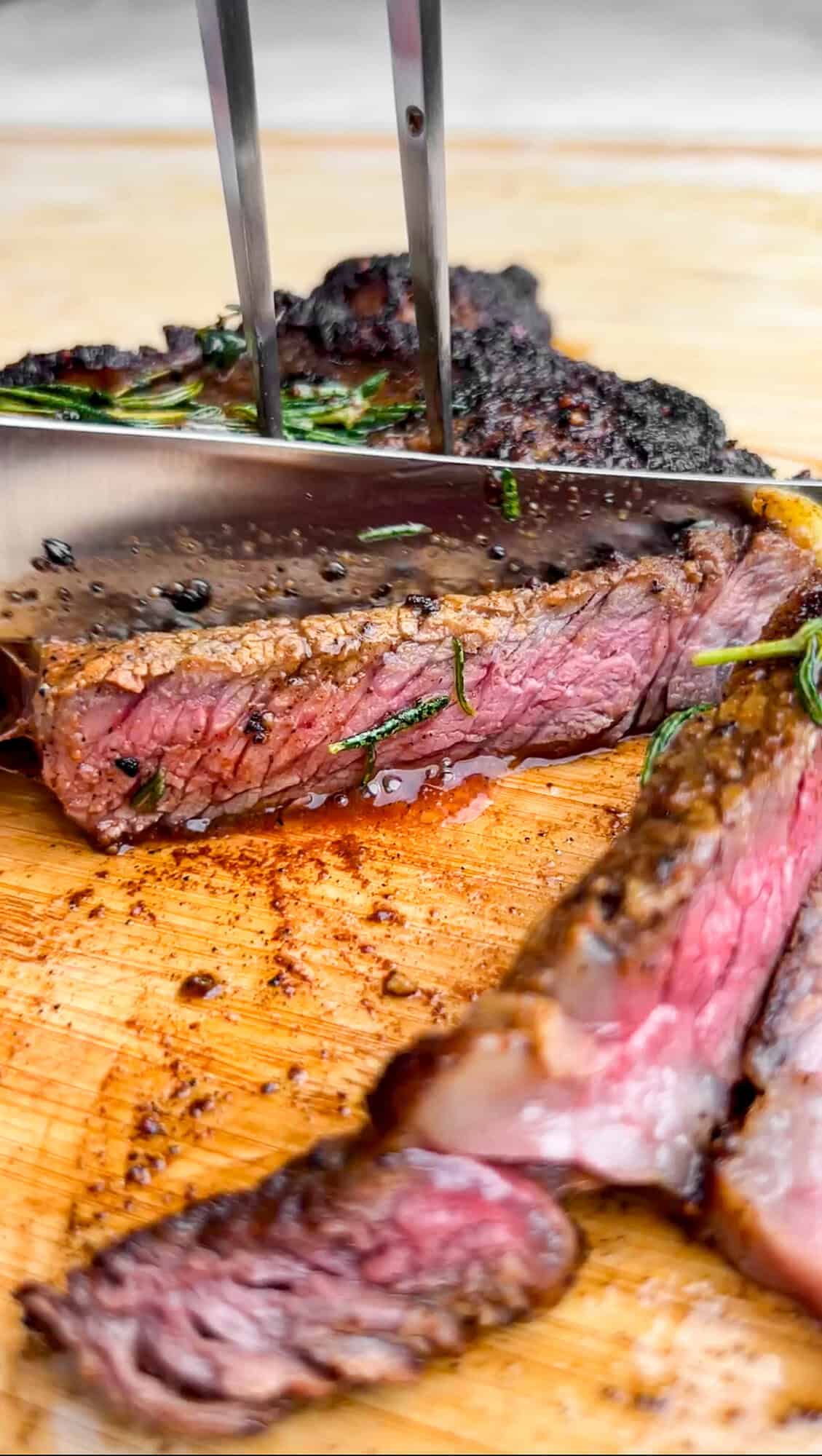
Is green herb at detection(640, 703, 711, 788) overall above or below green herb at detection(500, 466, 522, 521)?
below

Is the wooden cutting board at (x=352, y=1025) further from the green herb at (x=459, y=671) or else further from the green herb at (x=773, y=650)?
the green herb at (x=773, y=650)

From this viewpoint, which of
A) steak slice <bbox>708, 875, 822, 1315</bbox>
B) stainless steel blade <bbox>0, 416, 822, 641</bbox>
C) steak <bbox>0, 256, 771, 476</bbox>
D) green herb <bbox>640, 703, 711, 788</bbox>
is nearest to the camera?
steak slice <bbox>708, 875, 822, 1315</bbox>

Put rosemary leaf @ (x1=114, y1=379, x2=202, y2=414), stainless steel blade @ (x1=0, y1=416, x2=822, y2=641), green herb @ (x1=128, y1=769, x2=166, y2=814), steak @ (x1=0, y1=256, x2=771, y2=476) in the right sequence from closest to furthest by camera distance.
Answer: stainless steel blade @ (x1=0, y1=416, x2=822, y2=641)
green herb @ (x1=128, y1=769, x2=166, y2=814)
steak @ (x1=0, y1=256, x2=771, y2=476)
rosemary leaf @ (x1=114, y1=379, x2=202, y2=414)

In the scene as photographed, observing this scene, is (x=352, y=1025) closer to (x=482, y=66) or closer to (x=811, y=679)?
(x=811, y=679)

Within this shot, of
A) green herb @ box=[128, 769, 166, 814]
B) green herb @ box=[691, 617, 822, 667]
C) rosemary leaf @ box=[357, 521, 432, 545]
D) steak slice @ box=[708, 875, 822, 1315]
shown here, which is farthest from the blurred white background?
steak slice @ box=[708, 875, 822, 1315]

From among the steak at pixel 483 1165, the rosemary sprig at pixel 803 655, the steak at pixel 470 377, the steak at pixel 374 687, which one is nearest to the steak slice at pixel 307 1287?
the steak at pixel 483 1165

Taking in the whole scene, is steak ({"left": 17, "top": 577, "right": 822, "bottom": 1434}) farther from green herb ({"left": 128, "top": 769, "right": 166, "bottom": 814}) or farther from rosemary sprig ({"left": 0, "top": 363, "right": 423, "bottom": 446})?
rosemary sprig ({"left": 0, "top": 363, "right": 423, "bottom": 446})
